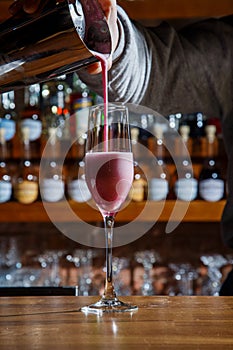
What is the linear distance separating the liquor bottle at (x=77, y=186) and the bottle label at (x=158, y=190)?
0.74ft

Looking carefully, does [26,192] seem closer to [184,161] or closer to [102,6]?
[184,161]

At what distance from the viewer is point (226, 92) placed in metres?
1.62

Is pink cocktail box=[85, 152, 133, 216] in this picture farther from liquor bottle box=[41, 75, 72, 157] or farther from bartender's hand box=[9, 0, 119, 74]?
liquor bottle box=[41, 75, 72, 157]

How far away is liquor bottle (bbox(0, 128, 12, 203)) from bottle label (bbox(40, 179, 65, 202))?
0.12 meters

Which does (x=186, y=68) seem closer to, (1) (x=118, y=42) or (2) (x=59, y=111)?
(1) (x=118, y=42)

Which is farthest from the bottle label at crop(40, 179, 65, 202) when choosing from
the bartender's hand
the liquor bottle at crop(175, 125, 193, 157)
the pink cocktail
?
the pink cocktail

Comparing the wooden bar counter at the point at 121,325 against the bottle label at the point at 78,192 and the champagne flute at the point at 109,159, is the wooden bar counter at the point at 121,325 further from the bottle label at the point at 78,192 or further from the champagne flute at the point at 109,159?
the bottle label at the point at 78,192

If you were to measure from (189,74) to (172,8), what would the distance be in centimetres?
71

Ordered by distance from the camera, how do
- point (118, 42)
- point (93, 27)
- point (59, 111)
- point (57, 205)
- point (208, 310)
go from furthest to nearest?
point (59, 111), point (57, 205), point (118, 42), point (93, 27), point (208, 310)

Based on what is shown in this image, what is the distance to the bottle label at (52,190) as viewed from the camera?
2.39 metres

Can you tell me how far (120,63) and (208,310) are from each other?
687mm

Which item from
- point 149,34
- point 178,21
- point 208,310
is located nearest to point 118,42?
point 149,34

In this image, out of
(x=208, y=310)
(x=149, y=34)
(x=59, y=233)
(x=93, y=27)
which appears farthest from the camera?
(x=59, y=233)

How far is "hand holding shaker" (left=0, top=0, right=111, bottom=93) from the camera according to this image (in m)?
0.90
